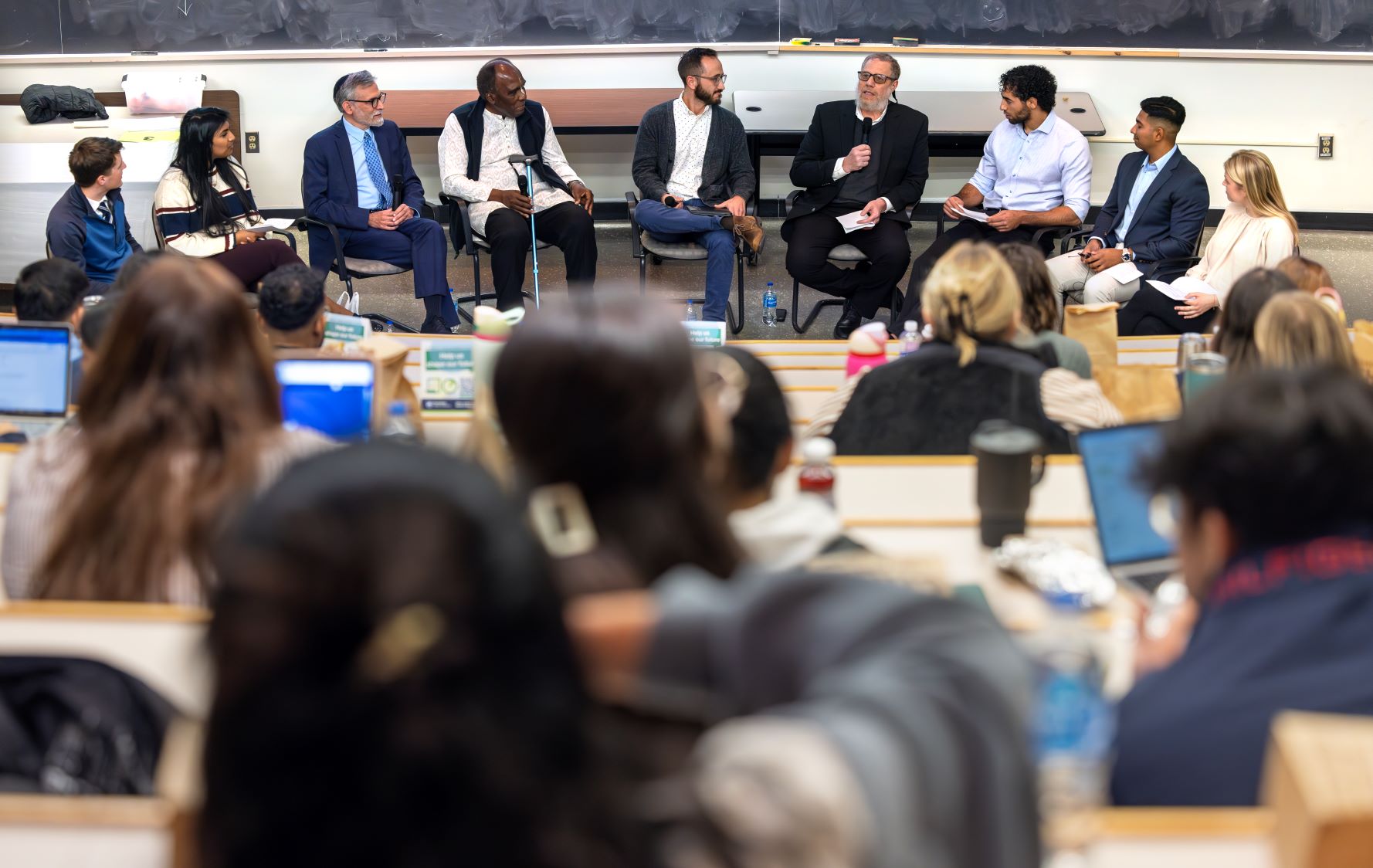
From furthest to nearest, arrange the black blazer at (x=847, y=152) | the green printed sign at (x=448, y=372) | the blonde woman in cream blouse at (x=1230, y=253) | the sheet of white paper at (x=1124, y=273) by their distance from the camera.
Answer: the black blazer at (x=847, y=152), the sheet of white paper at (x=1124, y=273), the blonde woman in cream blouse at (x=1230, y=253), the green printed sign at (x=448, y=372)

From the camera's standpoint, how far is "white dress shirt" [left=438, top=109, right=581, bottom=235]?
5910mm

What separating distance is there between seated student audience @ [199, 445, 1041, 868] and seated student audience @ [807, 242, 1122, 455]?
6.74ft

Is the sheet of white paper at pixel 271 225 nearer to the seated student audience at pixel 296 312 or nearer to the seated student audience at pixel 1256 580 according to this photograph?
the seated student audience at pixel 296 312

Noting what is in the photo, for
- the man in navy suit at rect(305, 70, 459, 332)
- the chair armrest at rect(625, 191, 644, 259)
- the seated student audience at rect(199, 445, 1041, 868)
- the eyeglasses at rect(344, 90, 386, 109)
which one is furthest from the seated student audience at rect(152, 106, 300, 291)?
the seated student audience at rect(199, 445, 1041, 868)

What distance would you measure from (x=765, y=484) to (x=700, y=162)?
4478mm

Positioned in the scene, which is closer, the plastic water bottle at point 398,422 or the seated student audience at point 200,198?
the plastic water bottle at point 398,422

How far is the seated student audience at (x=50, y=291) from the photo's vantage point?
12.4ft

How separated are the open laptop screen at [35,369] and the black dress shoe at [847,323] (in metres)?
3.58

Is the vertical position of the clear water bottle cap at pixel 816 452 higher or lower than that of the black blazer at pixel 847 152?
lower

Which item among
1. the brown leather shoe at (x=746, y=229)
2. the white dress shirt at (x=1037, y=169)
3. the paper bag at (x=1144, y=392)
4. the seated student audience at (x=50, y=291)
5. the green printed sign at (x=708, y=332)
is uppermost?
the white dress shirt at (x=1037, y=169)

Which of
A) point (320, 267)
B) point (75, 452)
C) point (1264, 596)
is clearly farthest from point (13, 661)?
point (320, 267)

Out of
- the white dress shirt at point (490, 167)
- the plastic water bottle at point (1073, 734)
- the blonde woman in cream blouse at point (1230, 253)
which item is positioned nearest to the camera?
the plastic water bottle at point (1073, 734)

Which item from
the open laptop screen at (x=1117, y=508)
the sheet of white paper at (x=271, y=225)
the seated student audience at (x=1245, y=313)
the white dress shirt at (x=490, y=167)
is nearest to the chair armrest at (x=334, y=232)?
the sheet of white paper at (x=271, y=225)

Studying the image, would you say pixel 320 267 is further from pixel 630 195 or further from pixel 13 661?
pixel 13 661
